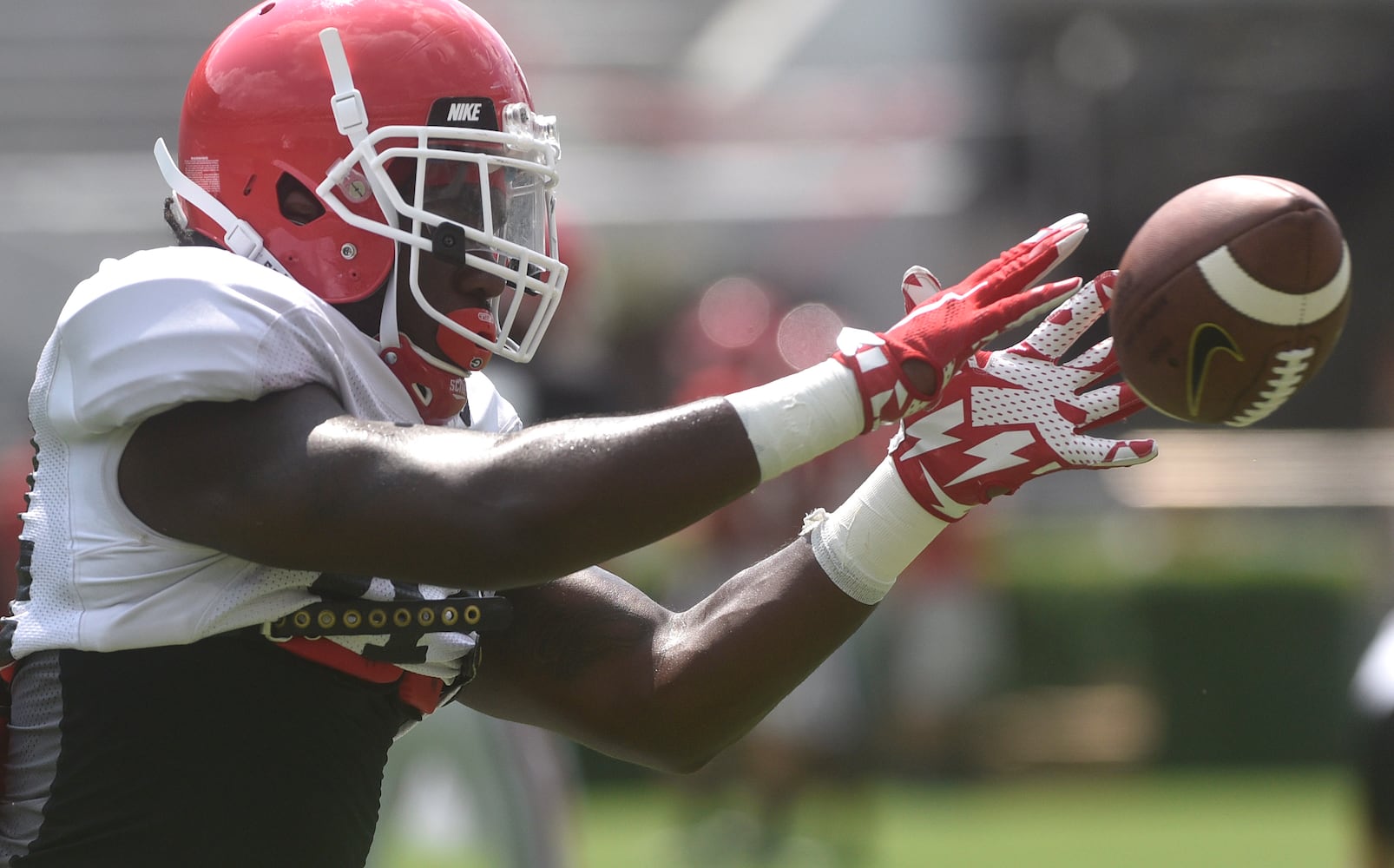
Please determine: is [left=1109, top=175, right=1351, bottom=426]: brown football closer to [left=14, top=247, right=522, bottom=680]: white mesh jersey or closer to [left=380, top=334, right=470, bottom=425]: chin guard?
[left=380, top=334, right=470, bottom=425]: chin guard

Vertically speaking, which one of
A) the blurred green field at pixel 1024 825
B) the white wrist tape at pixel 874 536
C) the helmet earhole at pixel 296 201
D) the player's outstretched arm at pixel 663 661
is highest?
the helmet earhole at pixel 296 201

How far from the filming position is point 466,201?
239cm

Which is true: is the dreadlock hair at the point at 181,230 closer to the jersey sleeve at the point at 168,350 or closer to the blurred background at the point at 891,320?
the jersey sleeve at the point at 168,350

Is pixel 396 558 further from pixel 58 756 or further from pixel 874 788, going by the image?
pixel 874 788

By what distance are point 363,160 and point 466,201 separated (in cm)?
15

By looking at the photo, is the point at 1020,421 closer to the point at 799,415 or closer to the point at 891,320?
the point at 799,415

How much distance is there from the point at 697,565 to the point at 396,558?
558 cm

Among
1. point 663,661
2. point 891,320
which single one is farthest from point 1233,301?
point 891,320

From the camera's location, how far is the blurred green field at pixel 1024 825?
6.88 m

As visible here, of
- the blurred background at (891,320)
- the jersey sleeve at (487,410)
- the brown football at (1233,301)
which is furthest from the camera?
the blurred background at (891,320)

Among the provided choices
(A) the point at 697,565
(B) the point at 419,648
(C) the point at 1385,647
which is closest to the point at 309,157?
(B) the point at 419,648

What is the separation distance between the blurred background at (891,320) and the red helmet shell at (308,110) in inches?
101

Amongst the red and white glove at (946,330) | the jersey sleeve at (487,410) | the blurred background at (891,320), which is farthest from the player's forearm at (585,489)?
the blurred background at (891,320)

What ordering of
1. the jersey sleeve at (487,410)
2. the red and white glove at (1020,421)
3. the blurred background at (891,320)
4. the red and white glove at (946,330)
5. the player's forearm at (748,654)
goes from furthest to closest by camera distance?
the blurred background at (891,320) → the jersey sleeve at (487,410) → the player's forearm at (748,654) → the red and white glove at (1020,421) → the red and white glove at (946,330)
